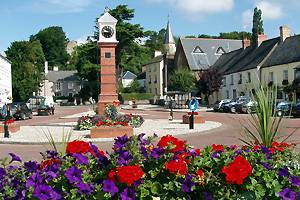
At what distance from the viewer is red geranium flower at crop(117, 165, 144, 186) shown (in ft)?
11.9

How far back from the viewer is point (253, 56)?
58.0 meters

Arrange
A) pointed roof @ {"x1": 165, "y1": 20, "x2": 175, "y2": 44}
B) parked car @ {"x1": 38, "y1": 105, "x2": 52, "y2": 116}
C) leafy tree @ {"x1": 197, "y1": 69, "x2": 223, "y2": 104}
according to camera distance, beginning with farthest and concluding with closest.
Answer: pointed roof @ {"x1": 165, "y1": 20, "x2": 175, "y2": 44}, leafy tree @ {"x1": 197, "y1": 69, "x2": 223, "y2": 104}, parked car @ {"x1": 38, "y1": 105, "x2": 52, "y2": 116}

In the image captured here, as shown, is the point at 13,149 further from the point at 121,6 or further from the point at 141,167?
the point at 121,6

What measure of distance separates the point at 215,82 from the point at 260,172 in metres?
53.5

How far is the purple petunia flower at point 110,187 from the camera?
3.59m

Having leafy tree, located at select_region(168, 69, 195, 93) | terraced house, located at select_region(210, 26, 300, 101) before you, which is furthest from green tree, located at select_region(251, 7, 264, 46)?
leafy tree, located at select_region(168, 69, 195, 93)

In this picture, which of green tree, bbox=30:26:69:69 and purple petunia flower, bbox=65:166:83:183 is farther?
green tree, bbox=30:26:69:69

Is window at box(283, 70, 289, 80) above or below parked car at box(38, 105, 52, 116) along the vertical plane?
above

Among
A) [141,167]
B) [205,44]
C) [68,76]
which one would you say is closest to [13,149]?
[141,167]

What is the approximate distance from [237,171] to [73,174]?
1480 millimetres

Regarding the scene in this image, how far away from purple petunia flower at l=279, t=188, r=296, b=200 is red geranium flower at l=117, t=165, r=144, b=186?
1.21 m

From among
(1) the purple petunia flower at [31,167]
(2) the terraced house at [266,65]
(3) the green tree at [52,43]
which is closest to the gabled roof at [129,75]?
(3) the green tree at [52,43]

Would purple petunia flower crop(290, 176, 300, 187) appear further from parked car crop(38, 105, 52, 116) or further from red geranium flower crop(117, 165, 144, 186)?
parked car crop(38, 105, 52, 116)

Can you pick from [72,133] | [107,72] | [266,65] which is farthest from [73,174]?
[266,65]
